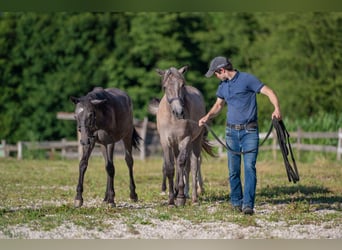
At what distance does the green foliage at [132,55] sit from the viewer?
2294cm

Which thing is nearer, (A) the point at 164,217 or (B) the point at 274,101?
(B) the point at 274,101

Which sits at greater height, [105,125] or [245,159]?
[105,125]

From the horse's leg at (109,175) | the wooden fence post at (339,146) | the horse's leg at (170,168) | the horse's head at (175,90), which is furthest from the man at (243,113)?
the wooden fence post at (339,146)

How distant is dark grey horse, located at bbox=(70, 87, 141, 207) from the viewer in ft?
27.4

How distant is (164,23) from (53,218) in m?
17.9

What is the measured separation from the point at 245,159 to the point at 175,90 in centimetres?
110

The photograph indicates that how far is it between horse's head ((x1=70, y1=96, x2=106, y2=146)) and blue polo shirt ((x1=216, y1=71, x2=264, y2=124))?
5.17 ft

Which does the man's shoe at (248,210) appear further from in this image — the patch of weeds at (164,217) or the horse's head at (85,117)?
the horse's head at (85,117)

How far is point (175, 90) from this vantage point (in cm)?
820

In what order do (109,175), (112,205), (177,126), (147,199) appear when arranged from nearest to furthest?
(177,126), (112,205), (109,175), (147,199)

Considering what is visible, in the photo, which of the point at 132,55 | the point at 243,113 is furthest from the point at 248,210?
the point at 132,55

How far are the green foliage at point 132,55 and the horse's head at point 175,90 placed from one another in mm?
14515

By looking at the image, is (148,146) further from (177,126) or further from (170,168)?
(177,126)

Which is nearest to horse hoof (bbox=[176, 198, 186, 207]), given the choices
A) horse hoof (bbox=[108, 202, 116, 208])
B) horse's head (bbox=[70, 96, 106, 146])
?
horse hoof (bbox=[108, 202, 116, 208])
